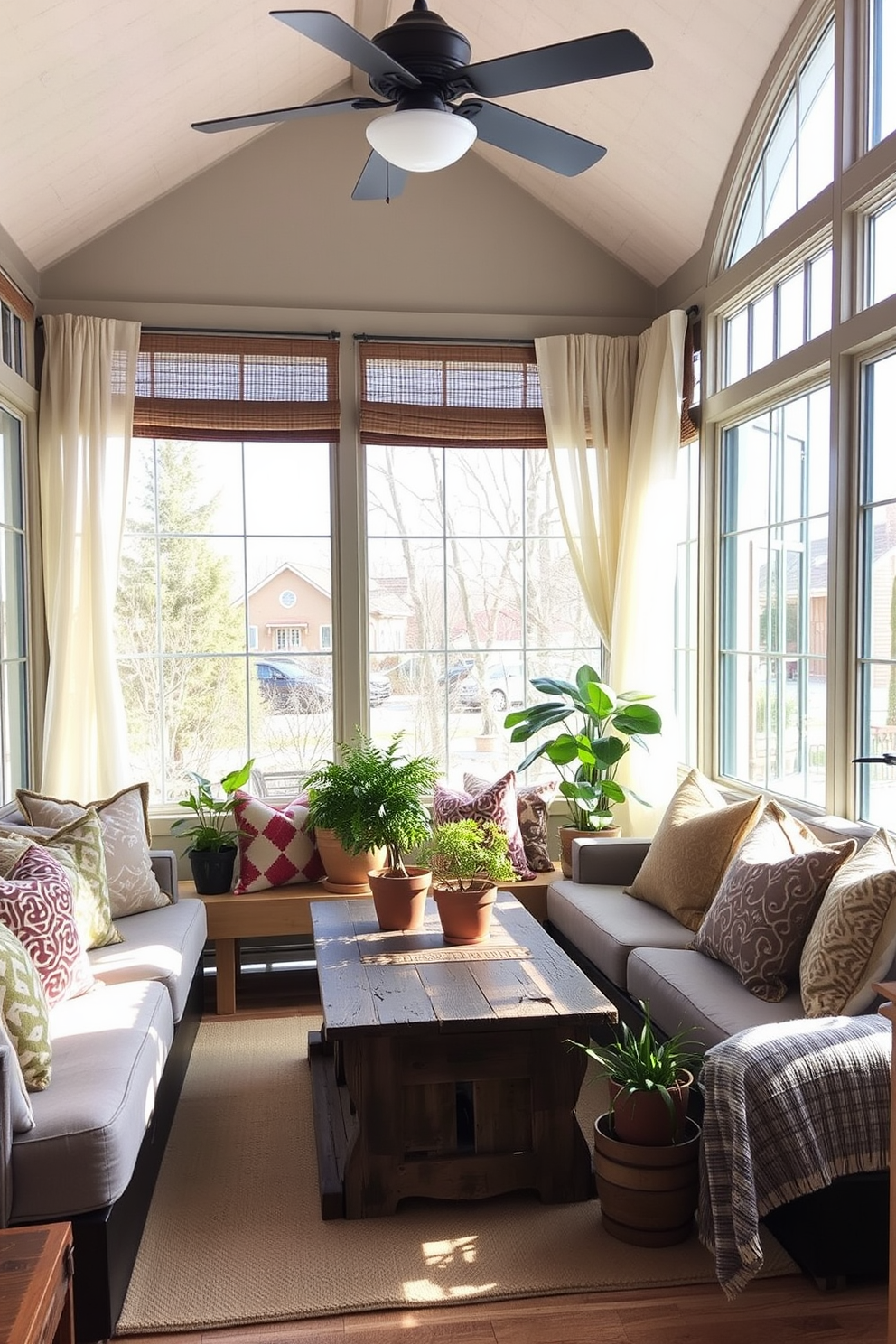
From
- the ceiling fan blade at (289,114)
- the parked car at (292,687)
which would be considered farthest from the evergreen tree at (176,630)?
the ceiling fan blade at (289,114)

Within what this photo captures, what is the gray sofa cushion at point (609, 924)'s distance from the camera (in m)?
3.60

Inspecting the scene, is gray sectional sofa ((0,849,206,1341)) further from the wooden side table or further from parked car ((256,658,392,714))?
parked car ((256,658,392,714))

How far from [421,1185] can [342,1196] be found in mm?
203

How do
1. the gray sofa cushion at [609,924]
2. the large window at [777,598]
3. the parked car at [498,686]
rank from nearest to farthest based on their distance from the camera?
the gray sofa cushion at [609,924], the large window at [777,598], the parked car at [498,686]

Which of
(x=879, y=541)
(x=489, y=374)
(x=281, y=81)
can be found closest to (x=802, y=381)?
(x=879, y=541)

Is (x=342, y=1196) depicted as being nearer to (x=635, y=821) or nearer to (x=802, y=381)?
(x=635, y=821)

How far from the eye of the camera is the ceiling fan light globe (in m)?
2.55

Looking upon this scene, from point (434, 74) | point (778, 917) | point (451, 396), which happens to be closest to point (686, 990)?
point (778, 917)

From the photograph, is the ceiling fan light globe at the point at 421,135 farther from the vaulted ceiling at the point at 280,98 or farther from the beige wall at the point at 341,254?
the beige wall at the point at 341,254

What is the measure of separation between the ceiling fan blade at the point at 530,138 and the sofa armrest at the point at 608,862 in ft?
8.28

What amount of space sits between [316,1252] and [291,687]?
9.43 feet

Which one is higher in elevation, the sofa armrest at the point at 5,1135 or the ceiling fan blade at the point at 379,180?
the ceiling fan blade at the point at 379,180

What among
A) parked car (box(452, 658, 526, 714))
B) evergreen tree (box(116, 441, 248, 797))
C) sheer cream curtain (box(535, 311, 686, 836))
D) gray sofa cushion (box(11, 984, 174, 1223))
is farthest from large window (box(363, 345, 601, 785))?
gray sofa cushion (box(11, 984, 174, 1223))

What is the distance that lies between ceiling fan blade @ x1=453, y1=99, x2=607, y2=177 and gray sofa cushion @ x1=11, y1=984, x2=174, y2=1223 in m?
2.46
